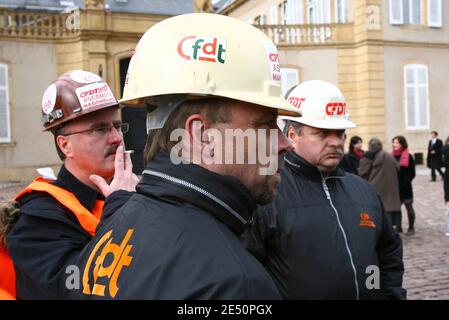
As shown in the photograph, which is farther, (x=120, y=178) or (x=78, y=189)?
(x=78, y=189)

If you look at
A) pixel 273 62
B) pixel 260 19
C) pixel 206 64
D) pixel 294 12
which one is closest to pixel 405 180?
pixel 273 62

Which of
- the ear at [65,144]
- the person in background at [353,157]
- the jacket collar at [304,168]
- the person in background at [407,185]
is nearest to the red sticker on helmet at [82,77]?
the ear at [65,144]

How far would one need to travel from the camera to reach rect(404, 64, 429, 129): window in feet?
70.0

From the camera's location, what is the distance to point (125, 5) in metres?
26.3

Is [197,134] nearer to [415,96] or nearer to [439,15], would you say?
[415,96]

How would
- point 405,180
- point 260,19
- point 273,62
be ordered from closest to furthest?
point 273,62, point 405,180, point 260,19

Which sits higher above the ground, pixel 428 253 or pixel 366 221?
pixel 366 221

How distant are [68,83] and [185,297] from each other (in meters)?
1.57

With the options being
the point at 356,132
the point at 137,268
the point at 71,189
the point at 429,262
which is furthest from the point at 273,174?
the point at 356,132

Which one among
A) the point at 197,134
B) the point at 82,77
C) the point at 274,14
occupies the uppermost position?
the point at 274,14

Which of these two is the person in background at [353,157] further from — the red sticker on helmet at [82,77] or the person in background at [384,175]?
the red sticker on helmet at [82,77]

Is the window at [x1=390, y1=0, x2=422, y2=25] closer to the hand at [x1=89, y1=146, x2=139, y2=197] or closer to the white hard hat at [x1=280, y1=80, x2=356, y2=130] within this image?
the white hard hat at [x1=280, y1=80, x2=356, y2=130]

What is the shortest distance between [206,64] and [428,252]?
686cm

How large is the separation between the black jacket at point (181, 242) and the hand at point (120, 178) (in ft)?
1.77
